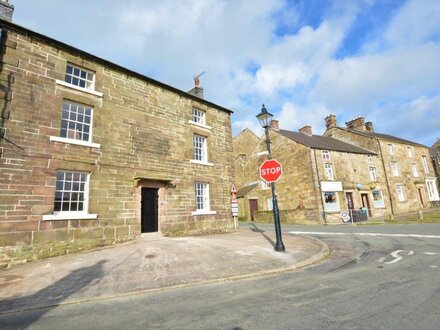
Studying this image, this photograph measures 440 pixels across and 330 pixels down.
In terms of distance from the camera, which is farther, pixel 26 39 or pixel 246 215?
pixel 246 215

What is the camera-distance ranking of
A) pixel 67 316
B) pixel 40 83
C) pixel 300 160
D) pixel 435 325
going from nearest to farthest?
pixel 435 325 < pixel 67 316 < pixel 40 83 < pixel 300 160

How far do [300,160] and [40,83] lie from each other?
20.8 metres

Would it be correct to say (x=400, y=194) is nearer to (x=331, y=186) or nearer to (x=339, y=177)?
(x=339, y=177)

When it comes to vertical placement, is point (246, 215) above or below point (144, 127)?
below

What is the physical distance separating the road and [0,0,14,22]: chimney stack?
34.4 ft

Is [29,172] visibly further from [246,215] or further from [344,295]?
[246,215]

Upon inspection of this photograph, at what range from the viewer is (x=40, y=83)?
945 cm

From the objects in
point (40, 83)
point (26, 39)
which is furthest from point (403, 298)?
point (26, 39)

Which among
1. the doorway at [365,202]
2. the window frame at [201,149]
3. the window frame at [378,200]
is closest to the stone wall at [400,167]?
the window frame at [378,200]

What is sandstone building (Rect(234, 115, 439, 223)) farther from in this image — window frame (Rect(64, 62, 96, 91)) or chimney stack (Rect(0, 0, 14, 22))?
chimney stack (Rect(0, 0, 14, 22))

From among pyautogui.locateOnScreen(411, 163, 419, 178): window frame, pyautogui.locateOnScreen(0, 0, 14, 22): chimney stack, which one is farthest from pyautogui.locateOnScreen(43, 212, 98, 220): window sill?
pyautogui.locateOnScreen(411, 163, 419, 178): window frame

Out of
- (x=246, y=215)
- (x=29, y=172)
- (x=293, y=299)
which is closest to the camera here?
(x=293, y=299)

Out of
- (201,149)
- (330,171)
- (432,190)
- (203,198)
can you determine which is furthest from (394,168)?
(203,198)

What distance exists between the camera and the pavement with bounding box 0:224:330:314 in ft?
17.4
